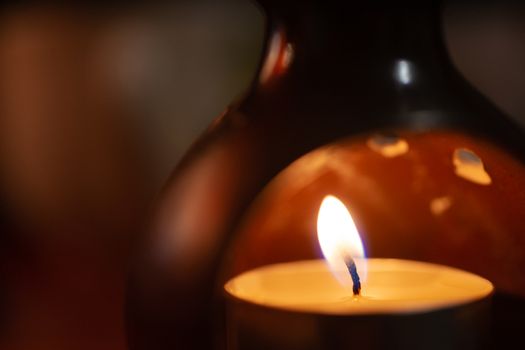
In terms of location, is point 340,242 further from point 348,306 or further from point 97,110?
point 97,110

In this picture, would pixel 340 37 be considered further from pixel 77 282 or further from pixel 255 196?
pixel 77 282

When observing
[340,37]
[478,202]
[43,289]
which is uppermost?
[340,37]

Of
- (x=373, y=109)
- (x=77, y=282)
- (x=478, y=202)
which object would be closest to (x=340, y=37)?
(x=373, y=109)

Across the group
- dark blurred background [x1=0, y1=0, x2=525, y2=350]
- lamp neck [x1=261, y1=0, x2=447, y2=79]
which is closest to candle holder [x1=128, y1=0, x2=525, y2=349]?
lamp neck [x1=261, y1=0, x2=447, y2=79]

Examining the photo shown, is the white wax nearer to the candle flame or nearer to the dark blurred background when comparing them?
the candle flame

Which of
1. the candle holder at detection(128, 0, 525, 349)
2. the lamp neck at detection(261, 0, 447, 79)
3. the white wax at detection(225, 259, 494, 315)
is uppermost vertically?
the lamp neck at detection(261, 0, 447, 79)

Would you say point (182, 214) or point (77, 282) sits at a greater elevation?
point (182, 214)

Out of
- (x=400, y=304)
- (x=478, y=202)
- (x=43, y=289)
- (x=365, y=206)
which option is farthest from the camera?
(x=43, y=289)

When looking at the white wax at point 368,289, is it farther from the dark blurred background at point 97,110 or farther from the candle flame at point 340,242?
the dark blurred background at point 97,110
